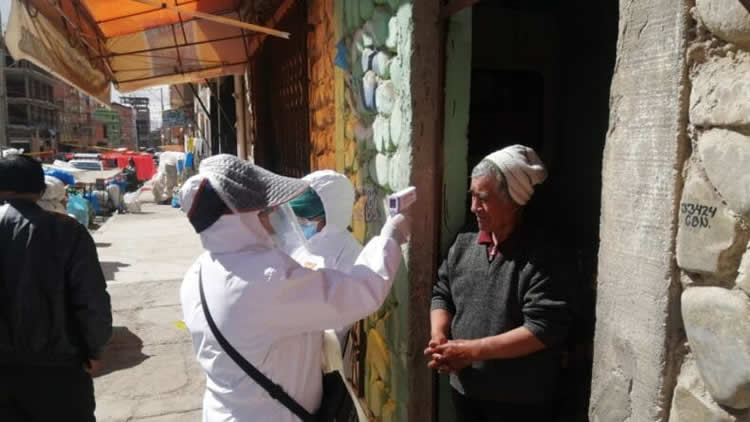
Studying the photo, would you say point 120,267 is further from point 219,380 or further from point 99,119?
point 99,119

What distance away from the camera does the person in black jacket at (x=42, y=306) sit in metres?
2.36

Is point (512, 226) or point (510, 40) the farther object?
point (510, 40)

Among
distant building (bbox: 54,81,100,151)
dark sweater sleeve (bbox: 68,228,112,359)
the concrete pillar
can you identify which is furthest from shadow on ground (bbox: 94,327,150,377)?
distant building (bbox: 54,81,100,151)

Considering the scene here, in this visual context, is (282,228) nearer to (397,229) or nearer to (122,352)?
(397,229)

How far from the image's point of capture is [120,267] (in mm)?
7875

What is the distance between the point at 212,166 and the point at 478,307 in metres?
1.00

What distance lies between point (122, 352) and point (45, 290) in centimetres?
254

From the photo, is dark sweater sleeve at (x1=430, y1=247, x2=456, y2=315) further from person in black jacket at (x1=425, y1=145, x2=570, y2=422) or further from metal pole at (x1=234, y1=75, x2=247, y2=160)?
metal pole at (x1=234, y1=75, x2=247, y2=160)

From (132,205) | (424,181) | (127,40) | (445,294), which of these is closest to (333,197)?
(424,181)

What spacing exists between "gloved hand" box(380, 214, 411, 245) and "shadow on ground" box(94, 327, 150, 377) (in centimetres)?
344

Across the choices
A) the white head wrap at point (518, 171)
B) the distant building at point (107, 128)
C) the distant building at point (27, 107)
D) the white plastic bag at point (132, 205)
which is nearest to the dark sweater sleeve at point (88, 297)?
the white head wrap at point (518, 171)

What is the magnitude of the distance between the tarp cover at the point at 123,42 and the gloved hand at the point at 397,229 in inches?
132

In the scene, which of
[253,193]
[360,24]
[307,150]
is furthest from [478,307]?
[307,150]

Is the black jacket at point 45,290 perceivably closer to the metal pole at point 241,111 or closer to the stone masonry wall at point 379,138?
the stone masonry wall at point 379,138
